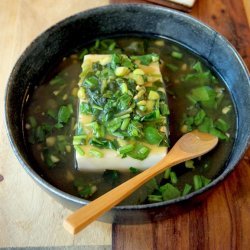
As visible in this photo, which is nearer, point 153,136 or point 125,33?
point 153,136

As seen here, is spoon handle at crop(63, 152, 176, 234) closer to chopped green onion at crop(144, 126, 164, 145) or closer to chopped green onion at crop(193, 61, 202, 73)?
chopped green onion at crop(144, 126, 164, 145)

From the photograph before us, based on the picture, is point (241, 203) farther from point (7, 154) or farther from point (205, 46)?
point (7, 154)

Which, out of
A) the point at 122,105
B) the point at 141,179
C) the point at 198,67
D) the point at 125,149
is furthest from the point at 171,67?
the point at 141,179

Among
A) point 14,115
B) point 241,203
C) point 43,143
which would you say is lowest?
point 241,203

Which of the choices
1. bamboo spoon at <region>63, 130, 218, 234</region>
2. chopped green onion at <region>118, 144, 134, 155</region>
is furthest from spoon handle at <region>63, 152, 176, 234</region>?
chopped green onion at <region>118, 144, 134, 155</region>

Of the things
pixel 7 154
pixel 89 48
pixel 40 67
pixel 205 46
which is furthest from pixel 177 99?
pixel 7 154

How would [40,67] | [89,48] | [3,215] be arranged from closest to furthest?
[3,215] < [40,67] < [89,48]

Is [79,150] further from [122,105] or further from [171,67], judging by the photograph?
[171,67]
